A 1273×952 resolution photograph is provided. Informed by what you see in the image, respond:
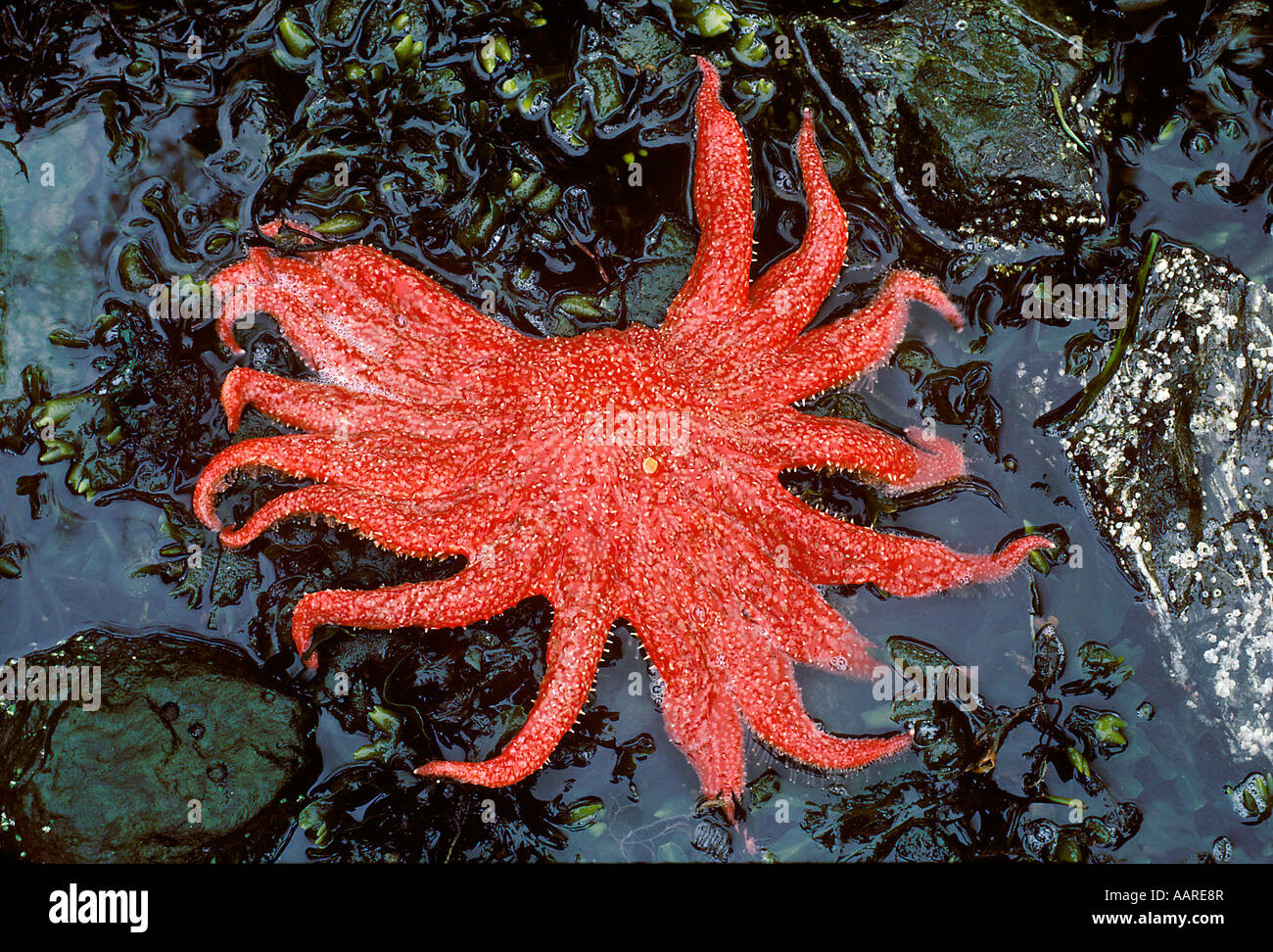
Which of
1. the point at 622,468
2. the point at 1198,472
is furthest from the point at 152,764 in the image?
the point at 1198,472

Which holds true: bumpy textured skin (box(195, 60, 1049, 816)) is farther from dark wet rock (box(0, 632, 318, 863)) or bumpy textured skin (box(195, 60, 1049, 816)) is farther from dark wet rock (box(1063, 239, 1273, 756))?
dark wet rock (box(1063, 239, 1273, 756))

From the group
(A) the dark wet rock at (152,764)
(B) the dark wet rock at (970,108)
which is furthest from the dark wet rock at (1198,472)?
(A) the dark wet rock at (152,764)

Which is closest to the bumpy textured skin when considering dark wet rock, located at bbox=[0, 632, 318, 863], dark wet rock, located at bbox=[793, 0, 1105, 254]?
dark wet rock, located at bbox=[0, 632, 318, 863]

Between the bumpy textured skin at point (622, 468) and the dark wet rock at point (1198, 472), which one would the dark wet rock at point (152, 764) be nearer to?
the bumpy textured skin at point (622, 468)

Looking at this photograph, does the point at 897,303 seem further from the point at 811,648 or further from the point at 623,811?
the point at 623,811

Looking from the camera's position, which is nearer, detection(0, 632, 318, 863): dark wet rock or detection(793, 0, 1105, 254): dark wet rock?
detection(0, 632, 318, 863): dark wet rock

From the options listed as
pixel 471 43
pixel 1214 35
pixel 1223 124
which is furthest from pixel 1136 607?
pixel 471 43
